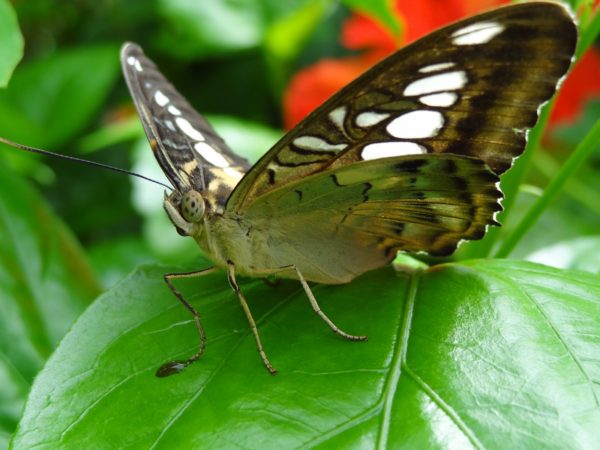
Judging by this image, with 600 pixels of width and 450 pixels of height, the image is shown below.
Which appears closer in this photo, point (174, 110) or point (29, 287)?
point (174, 110)

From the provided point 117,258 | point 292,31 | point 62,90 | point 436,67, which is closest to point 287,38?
point 292,31

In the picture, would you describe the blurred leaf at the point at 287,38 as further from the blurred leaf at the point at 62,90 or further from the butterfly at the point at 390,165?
the butterfly at the point at 390,165

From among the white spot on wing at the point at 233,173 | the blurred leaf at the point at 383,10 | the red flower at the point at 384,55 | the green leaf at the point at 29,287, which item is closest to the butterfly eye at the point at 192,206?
the white spot on wing at the point at 233,173

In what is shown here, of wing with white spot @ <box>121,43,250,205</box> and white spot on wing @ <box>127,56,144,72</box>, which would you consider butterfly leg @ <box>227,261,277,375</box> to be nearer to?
wing with white spot @ <box>121,43,250,205</box>

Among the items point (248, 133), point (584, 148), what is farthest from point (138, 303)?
point (248, 133)

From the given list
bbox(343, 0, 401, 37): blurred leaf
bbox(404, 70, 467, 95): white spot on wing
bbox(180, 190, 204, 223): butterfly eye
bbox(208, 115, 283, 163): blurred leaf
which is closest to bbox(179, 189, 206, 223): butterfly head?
bbox(180, 190, 204, 223): butterfly eye

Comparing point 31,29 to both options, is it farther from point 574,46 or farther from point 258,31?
point 574,46

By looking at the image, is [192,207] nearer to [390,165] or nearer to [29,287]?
[390,165]
